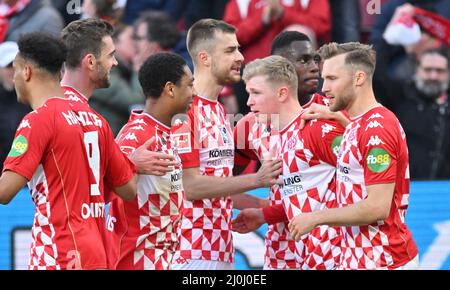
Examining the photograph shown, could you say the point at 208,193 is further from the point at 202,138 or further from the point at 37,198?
the point at 37,198

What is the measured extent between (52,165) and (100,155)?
0.41 meters

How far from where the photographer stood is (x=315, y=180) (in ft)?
27.1

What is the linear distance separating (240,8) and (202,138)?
307 centimetres

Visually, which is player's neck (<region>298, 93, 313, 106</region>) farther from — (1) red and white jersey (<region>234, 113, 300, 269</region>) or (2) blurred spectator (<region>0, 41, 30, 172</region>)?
(2) blurred spectator (<region>0, 41, 30, 172</region>)

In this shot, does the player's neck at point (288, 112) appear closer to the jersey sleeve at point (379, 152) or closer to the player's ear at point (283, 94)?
the player's ear at point (283, 94)

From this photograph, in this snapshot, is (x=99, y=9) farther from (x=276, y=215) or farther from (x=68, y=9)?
(x=276, y=215)

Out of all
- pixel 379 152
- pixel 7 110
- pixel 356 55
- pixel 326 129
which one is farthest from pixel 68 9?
pixel 379 152

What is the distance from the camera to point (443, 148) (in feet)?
36.6

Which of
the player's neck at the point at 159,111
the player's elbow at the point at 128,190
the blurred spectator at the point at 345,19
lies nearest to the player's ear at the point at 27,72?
the player's elbow at the point at 128,190

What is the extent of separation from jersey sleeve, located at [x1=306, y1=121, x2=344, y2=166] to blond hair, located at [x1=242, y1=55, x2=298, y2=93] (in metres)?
0.52

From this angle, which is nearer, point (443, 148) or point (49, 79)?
point (49, 79)

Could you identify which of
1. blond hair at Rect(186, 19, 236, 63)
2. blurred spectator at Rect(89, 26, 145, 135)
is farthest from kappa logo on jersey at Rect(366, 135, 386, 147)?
blurred spectator at Rect(89, 26, 145, 135)
